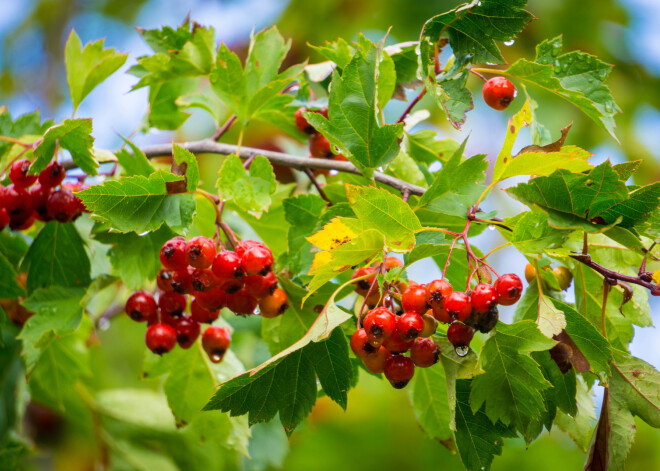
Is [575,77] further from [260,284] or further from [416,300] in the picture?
[260,284]

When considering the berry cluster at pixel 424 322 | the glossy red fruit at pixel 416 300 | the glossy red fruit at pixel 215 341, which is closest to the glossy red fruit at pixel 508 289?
the berry cluster at pixel 424 322

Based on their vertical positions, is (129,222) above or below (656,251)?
above

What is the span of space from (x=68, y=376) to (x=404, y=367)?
105 cm

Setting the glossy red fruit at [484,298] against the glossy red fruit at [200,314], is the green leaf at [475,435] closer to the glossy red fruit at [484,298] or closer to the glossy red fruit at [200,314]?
the glossy red fruit at [484,298]

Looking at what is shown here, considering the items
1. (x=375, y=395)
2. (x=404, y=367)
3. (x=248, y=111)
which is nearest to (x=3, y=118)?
(x=248, y=111)

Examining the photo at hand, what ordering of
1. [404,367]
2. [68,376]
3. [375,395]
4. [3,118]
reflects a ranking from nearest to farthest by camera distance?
1. [404,367]
2. [3,118]
3. [68,376]
4. [375,395]

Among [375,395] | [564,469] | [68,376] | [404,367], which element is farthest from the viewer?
[375,395]

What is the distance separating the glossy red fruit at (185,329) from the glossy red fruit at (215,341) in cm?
5

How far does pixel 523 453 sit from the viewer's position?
3016 mm

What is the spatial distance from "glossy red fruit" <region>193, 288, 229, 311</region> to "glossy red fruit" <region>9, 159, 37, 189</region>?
1.37ft

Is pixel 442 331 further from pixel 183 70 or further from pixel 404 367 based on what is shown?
pixel 183 70

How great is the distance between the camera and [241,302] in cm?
113

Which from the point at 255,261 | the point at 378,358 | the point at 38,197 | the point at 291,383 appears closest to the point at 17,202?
the point at 38,197

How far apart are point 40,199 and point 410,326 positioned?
0.80 meters
